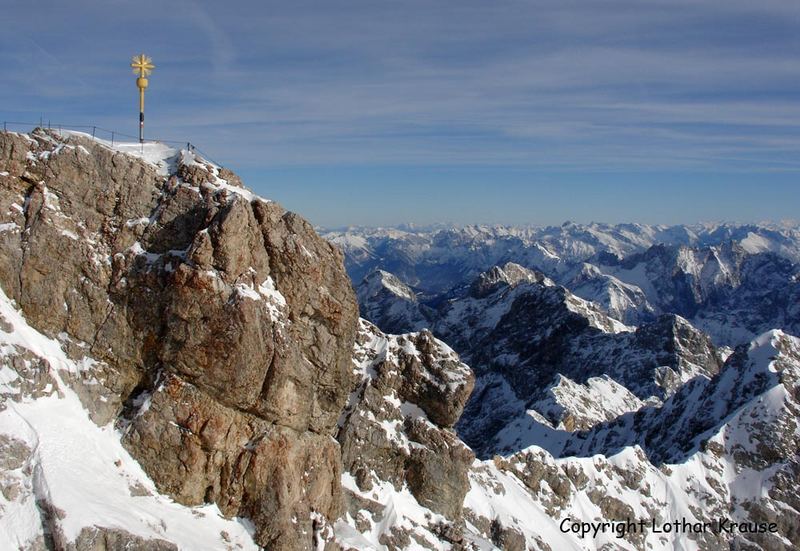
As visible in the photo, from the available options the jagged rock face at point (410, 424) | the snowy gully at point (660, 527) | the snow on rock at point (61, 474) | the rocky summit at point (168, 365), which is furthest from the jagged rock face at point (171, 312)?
the snowy gully at point (660, 527)

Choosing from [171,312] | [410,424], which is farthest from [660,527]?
[171,312]

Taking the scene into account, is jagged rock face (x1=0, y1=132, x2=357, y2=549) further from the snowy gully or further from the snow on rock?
the snowy gully

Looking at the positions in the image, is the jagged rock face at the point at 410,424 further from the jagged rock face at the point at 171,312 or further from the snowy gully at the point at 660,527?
the snowy gully at the point at 660,527

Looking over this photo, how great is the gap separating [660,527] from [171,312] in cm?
9496

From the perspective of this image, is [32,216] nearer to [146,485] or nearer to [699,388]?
[146,485]

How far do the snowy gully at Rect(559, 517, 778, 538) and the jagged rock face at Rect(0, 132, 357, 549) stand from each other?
2346 inches

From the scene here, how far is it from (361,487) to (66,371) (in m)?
29.5

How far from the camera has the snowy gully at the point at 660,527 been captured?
9900 cm

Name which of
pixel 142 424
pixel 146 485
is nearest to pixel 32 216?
pixel 142 424

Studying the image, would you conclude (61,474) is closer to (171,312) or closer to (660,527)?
(171,312)

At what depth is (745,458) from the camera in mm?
124938

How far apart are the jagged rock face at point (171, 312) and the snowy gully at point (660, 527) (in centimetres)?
5959

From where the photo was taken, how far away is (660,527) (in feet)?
366

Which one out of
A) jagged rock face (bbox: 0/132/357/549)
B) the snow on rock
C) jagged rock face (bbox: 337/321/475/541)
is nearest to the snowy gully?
jagged rock face (bbox: 337/321/475/541)
